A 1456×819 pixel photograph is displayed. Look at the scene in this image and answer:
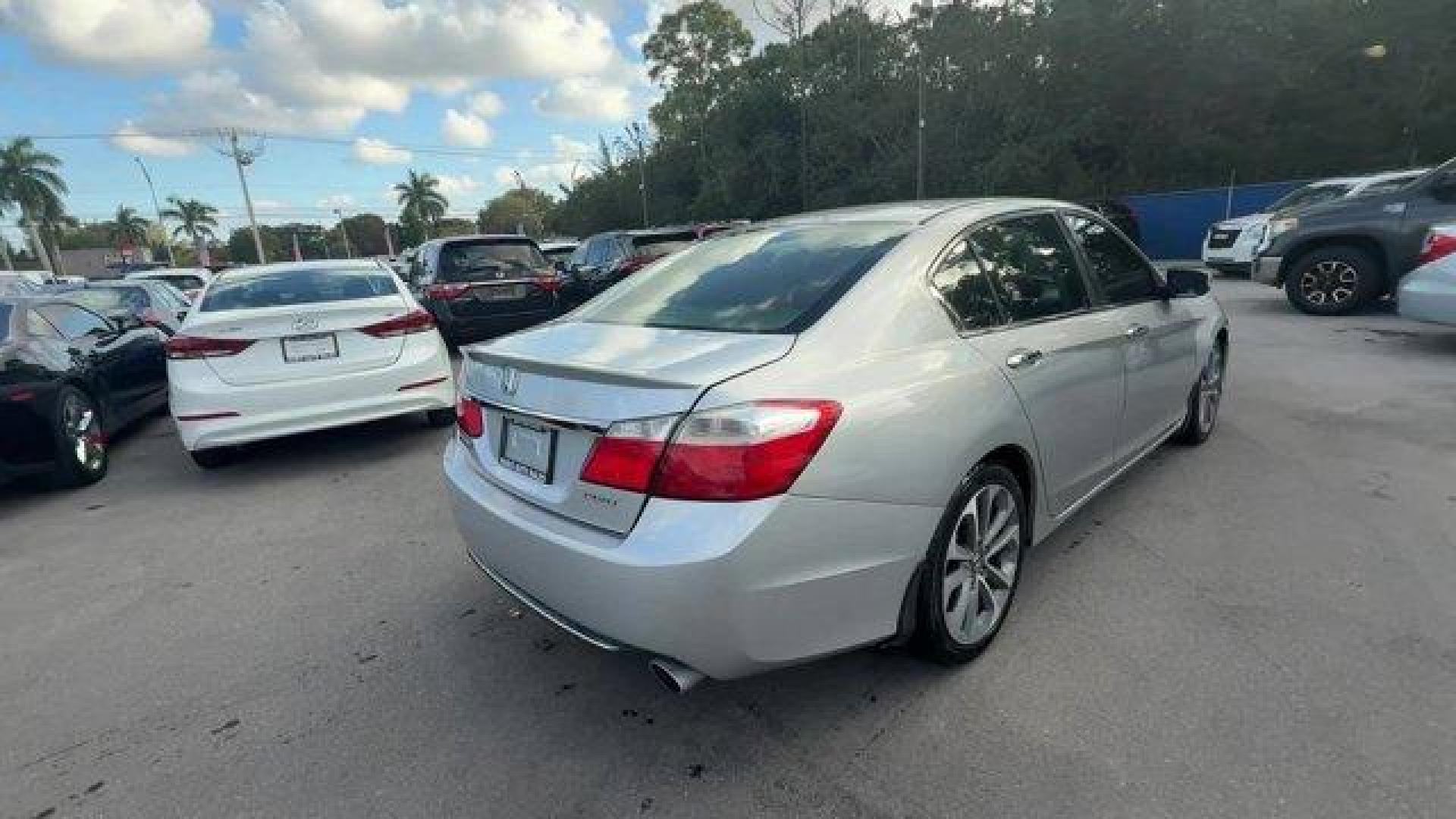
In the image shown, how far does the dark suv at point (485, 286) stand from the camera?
9898mm

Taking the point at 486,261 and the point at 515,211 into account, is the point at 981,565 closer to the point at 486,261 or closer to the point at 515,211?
the point at 486,261

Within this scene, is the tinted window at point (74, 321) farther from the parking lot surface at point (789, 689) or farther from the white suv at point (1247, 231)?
the white suv at point (1247, 231)

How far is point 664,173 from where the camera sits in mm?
50781

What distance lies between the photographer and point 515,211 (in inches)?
3807

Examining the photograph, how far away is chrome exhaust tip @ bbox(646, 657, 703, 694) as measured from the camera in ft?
6.89

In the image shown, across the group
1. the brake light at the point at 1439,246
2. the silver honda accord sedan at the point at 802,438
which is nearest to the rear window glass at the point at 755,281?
the silver honda accord sedan at the point at 802,438

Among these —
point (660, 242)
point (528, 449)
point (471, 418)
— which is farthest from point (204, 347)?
point (660, 242)

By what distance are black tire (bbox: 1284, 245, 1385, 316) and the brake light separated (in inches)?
84.8

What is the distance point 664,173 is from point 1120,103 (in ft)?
99.2

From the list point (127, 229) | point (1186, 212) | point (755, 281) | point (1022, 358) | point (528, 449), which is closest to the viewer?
point (528, 449)

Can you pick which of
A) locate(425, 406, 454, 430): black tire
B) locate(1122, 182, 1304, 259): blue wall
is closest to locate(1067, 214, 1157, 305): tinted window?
locate(425, 406, 454, 430): black tire

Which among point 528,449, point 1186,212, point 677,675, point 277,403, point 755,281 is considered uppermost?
point 755,281

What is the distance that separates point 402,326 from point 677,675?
14.4 ft

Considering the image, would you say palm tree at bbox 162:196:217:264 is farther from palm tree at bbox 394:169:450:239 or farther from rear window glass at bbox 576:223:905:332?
rear window glass at bbox 576:223:905:332
